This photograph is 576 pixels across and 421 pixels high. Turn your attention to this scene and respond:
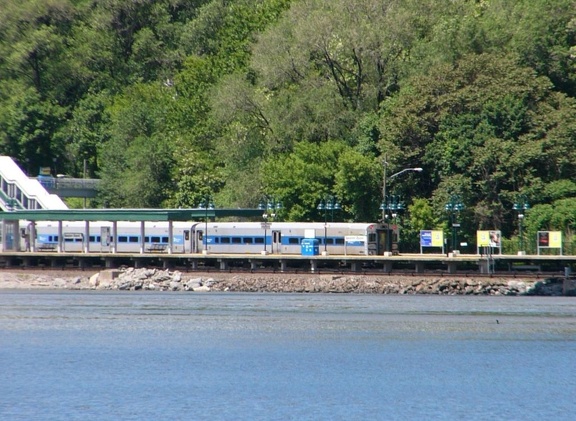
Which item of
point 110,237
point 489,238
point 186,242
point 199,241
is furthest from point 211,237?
point 489,238

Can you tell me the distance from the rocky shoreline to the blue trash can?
2.61 m

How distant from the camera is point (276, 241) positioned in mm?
104188

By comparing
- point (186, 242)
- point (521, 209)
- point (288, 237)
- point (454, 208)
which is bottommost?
point (186, 242)

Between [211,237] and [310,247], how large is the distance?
10.2 meters

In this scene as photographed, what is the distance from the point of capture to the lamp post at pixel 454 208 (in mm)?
99062

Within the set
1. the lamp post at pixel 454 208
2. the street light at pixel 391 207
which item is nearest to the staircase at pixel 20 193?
the street light at pixel 391 207

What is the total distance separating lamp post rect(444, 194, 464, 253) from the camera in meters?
99.1

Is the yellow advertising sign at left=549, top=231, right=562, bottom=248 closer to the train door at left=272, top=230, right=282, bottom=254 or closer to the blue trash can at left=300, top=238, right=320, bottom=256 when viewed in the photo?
the blue trash can at left=300, top=238, right=320, bottom=256

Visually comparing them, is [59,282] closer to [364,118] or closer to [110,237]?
[110,237]

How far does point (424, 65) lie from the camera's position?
358ft

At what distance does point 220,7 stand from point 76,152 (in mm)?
24547

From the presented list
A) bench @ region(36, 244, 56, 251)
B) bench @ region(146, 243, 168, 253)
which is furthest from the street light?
bench @ region(36, 244, 56, 251)

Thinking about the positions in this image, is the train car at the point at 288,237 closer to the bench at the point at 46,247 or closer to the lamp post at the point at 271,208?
the lamp post at the point at 271,208

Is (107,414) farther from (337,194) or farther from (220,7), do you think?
(220,7)
